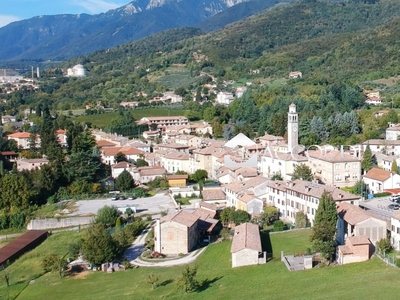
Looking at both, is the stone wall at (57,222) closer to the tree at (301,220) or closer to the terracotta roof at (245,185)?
the terracotta roof at (245,185)

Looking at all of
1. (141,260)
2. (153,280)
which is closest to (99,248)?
(141,260)

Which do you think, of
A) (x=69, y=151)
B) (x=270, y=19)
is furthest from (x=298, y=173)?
(x=270, y=19)

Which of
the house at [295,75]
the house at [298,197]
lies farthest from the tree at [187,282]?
the house at [295,75]

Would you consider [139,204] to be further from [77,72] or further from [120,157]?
[77,72]

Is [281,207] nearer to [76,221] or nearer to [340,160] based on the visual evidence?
[340,160]

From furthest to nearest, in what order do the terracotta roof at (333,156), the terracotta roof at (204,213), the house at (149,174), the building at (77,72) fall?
the building at (77,72), the house at (149,174), the terracotta roof at (333,156), the terracotta roof at (204,213)
